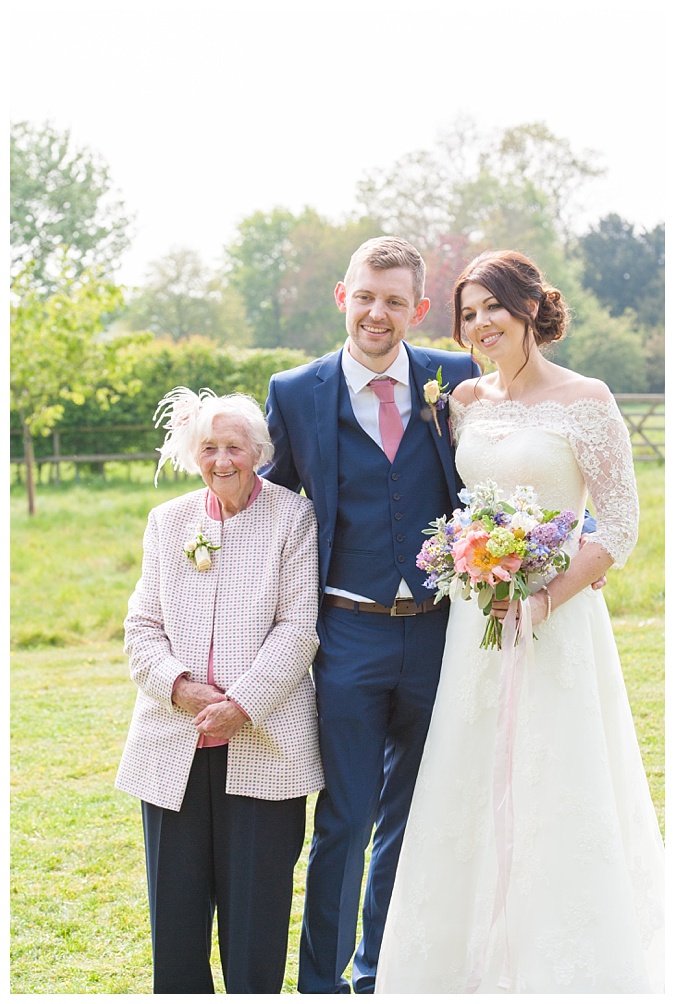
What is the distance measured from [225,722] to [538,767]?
1017mm

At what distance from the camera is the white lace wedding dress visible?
10.4ft

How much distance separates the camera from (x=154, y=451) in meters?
16.0

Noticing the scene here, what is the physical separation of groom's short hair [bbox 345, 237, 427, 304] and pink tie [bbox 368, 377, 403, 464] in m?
0.32

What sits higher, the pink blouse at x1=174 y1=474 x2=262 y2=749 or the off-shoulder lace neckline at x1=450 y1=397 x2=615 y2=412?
the off-shoulder lace neckline at x1=450 y1=397 x2=615 y2=412

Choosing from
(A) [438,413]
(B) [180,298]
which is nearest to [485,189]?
(B) [180,298]

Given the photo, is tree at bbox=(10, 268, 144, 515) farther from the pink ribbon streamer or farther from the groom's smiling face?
the pink ribbon streamer

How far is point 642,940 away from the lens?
339 cm

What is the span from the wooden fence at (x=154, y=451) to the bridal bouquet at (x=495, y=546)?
12652 mm

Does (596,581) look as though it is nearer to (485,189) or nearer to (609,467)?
(609,467)

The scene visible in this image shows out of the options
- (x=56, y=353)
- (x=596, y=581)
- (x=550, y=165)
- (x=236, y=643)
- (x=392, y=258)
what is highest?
Result: (x=550, y=165)

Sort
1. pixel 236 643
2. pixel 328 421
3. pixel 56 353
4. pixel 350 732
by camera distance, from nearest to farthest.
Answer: pixel 236 643 → pixel 350 732 → pixel 328 421 → pixel 56 353

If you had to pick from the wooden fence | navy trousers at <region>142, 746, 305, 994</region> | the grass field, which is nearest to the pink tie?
navy trousers at <region>142, 746, 305, 994</region>

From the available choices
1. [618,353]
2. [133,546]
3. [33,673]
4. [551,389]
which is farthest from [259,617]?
[618,353]

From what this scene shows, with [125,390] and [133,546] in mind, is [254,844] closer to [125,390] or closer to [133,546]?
[133,546]
